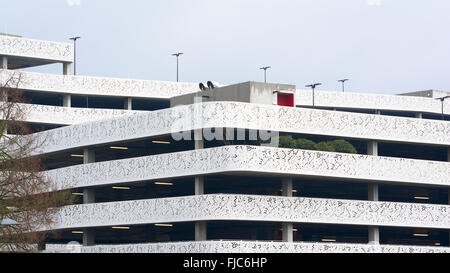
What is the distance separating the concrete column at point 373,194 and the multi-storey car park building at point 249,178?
0.25ft

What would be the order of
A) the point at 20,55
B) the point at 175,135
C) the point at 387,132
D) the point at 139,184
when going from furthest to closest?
the point at 20,55
the point at 139,184
the point at 387,132
the point at 175,135

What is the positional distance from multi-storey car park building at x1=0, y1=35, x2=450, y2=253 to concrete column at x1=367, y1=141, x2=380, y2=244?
76 mm

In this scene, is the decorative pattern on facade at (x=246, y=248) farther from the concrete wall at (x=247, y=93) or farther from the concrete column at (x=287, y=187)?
the concrete wall at (x=247, y=93)

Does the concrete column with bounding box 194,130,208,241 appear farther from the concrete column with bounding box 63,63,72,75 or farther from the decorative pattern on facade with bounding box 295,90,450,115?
the decorative pattern on facade with bounding box 295,90,450,115

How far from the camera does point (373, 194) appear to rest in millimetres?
61906

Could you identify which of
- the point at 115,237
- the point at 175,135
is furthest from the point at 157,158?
the point at 115,237

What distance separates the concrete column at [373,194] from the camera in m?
61.0

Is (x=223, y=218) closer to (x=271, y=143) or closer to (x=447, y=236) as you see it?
(x=271, y=143)

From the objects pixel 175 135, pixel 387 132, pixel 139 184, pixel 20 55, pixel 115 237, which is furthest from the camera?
pixel 20 55

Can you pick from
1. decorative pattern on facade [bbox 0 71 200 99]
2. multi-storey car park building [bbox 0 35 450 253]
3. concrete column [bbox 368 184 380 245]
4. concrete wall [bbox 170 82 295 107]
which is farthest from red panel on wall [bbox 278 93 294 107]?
decorative pattern on facade [bbox 0 71 200 99]

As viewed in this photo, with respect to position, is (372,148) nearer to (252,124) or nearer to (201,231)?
(252,124)

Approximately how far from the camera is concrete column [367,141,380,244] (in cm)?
6100

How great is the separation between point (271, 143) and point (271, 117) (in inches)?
63.5

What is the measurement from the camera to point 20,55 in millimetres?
85125
